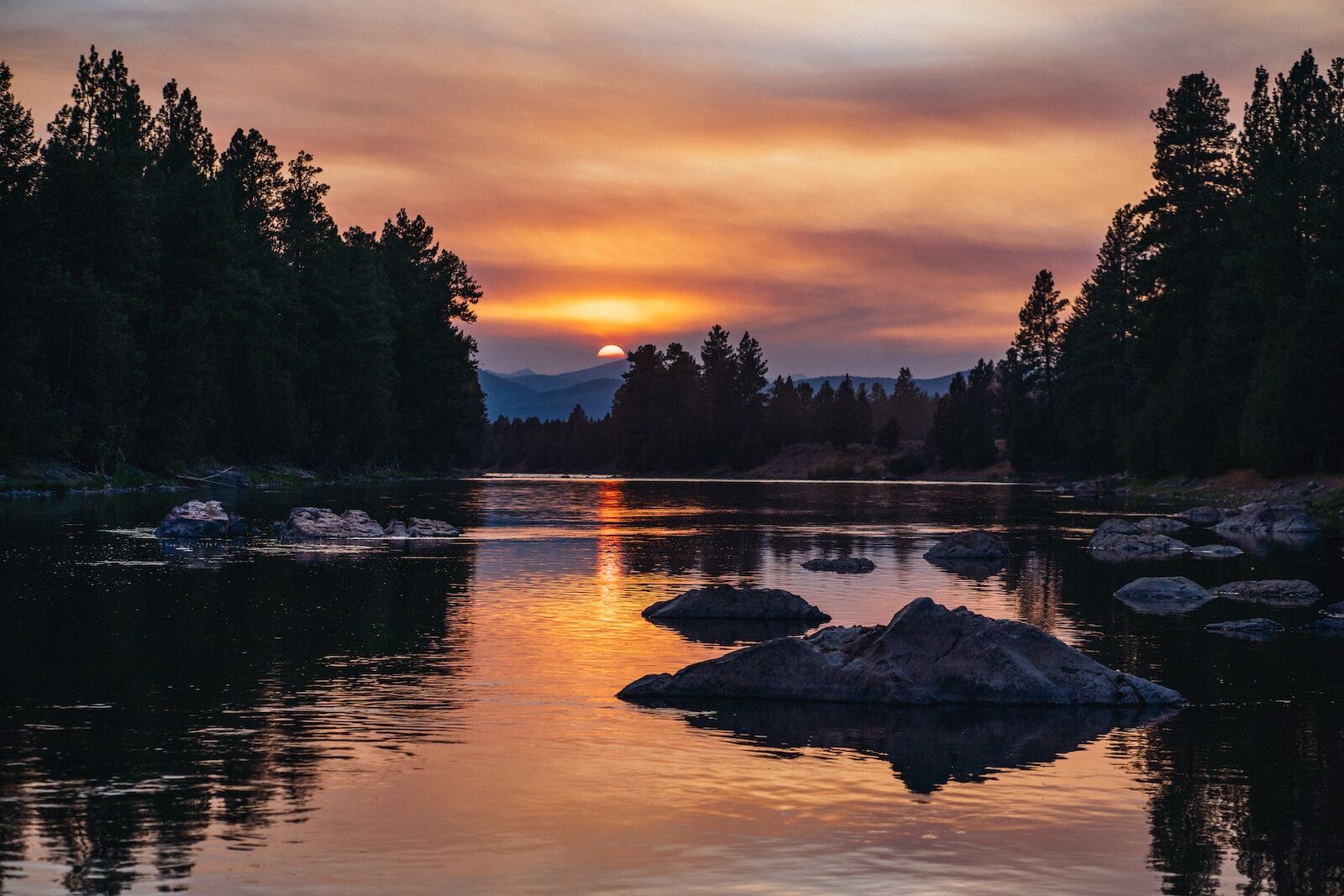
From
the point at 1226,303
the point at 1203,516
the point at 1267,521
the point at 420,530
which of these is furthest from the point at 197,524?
the point at 1226,303

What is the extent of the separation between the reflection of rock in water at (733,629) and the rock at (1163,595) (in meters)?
10.2

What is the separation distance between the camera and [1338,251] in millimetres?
82312

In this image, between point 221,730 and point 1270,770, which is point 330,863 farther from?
point 1270,770

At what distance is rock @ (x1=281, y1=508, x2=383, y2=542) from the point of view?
55.0 meters

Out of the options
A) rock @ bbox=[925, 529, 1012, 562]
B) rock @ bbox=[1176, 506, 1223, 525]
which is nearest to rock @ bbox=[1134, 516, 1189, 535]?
rock @ bbox=[925, 529, 1012, 562]

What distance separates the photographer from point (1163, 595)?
118 feet

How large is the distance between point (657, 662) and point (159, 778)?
438 inches

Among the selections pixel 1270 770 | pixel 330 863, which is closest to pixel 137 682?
pixel 330 863

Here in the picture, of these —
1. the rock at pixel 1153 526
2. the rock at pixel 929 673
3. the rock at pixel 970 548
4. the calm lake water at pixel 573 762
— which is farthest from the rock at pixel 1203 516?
the rock at pixel 929 673

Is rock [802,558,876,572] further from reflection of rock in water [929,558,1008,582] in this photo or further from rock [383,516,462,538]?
rock [383,516,462,538]

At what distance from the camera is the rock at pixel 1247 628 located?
93.9 ft

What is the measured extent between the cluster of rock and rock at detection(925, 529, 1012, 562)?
21.9 meters

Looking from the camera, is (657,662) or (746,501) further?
(746,501)

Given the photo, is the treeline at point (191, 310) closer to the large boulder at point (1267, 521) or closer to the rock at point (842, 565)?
the rock at point (842, 565)
